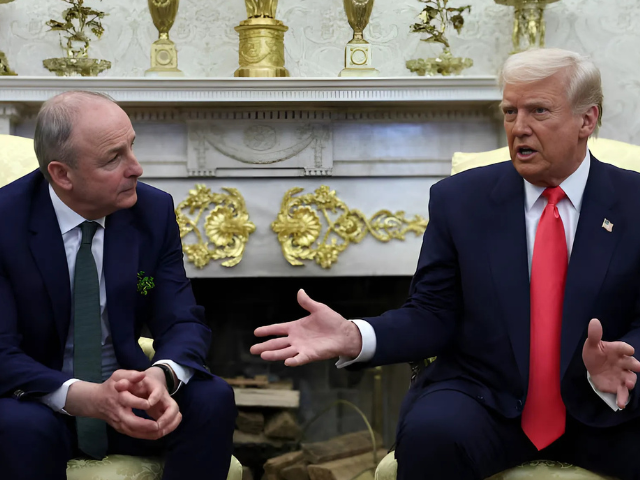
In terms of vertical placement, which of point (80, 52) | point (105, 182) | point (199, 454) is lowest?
point (199, 454)

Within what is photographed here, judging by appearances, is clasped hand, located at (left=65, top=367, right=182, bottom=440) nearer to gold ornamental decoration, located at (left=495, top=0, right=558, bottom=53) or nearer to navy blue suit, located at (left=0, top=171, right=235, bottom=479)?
navy blue suit, located at (left=0, top=171, right=235, bottom=479)

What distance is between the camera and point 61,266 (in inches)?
72.8

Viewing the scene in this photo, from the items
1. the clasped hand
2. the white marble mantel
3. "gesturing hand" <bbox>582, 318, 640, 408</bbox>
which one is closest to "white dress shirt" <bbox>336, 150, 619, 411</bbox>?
"gesturing hand" <bbox>582, 318, 640, 408</bbox>

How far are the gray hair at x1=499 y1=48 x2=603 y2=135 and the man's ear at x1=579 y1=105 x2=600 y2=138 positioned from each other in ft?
0.06

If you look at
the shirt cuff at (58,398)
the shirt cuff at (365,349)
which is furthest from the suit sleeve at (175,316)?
the shirt cuff at (365,349)

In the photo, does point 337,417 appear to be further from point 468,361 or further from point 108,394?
point 108,394

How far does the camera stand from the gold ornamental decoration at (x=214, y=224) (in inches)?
118

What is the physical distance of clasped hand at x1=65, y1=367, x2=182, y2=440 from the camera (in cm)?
165

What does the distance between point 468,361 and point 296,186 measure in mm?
1320

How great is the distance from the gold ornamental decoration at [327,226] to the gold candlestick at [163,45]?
2.01 feet

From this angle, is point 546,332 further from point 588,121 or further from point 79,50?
point 79,50

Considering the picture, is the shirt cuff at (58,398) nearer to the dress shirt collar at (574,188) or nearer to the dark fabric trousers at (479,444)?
the dark fabric trousers at (479,444)

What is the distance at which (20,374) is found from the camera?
171 cm

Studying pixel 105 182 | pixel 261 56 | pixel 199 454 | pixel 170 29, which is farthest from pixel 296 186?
pixel 199 454
